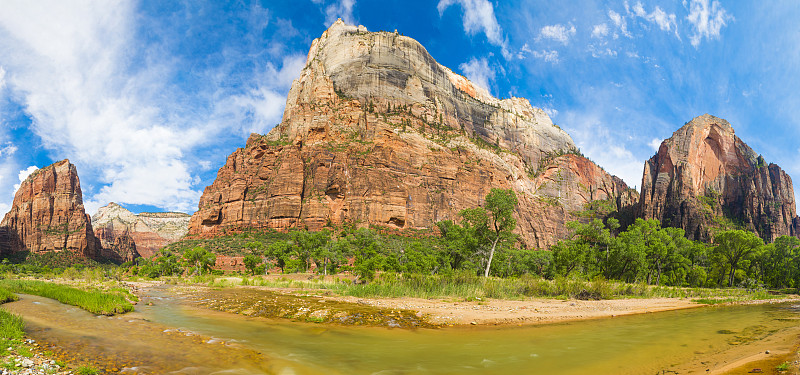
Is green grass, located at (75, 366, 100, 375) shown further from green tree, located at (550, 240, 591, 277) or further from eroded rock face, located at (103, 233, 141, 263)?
eroded rock face, located at (103, 233, 141, 263)

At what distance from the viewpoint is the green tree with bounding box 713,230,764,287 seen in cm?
4606

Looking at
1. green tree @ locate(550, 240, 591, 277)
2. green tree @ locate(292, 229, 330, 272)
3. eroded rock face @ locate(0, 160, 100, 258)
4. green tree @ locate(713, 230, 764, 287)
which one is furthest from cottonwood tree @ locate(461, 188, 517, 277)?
eroded rock face @ locate(0, 160, 100, 258)

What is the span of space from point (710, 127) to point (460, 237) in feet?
460

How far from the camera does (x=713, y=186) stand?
395ft

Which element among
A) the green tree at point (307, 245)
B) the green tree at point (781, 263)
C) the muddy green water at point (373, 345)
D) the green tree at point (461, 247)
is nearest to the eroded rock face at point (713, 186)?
the green tree at point (781, 263)

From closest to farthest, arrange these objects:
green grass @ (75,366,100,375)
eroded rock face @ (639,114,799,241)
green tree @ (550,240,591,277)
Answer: green grass @ (75,366,100,375), green tree @ (550,240,591,277), eroded rock face @ (639,114,799,241)

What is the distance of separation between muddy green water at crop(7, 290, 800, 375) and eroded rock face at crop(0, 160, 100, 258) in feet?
451

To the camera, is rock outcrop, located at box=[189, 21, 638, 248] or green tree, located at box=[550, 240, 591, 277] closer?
green tree, located at box=[550, 240, 591, 277]

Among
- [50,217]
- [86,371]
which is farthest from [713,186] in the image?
[50,217]

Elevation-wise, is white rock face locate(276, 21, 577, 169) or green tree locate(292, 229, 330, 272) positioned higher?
white rock face locate(276, 21, 577, 169)

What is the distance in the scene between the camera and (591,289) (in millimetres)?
24250

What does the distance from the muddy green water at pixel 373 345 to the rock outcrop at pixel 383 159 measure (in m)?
75.3

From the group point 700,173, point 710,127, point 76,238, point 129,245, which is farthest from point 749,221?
point 129,245

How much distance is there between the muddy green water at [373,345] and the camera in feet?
26.6
